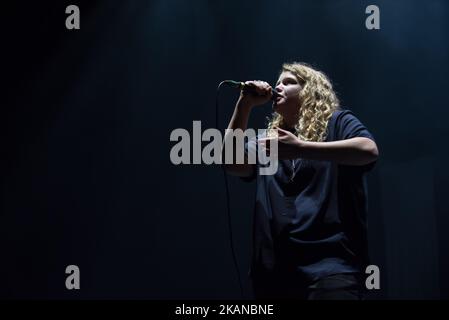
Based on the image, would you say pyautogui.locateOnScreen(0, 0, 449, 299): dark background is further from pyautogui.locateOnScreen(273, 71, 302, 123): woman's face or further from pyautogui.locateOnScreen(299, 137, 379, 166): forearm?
pyautogui.locateOnScreen(299, 137, 379, 166): forearm

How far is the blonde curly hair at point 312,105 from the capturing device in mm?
1394

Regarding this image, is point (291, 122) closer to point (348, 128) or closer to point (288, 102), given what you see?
point (288, 102)

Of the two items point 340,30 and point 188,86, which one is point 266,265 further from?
point 340,30

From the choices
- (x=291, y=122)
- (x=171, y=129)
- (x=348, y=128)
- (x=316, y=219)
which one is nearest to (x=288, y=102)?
(x=291, y=122)

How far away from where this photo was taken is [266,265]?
123 cm

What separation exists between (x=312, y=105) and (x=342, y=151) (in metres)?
0.30

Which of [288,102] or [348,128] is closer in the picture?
[348,128]

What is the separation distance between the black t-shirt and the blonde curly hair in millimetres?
55

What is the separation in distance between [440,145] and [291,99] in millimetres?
1195

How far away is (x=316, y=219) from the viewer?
47.8 inches

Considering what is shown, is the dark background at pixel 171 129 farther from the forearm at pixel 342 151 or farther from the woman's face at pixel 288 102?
the forearm at pixel 342 151

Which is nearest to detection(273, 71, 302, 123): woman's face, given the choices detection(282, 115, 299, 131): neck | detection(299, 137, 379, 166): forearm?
detection(282, 115, 299, 131): neck

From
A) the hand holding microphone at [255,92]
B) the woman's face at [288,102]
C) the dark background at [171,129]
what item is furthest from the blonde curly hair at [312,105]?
the dark background at [171,129]
